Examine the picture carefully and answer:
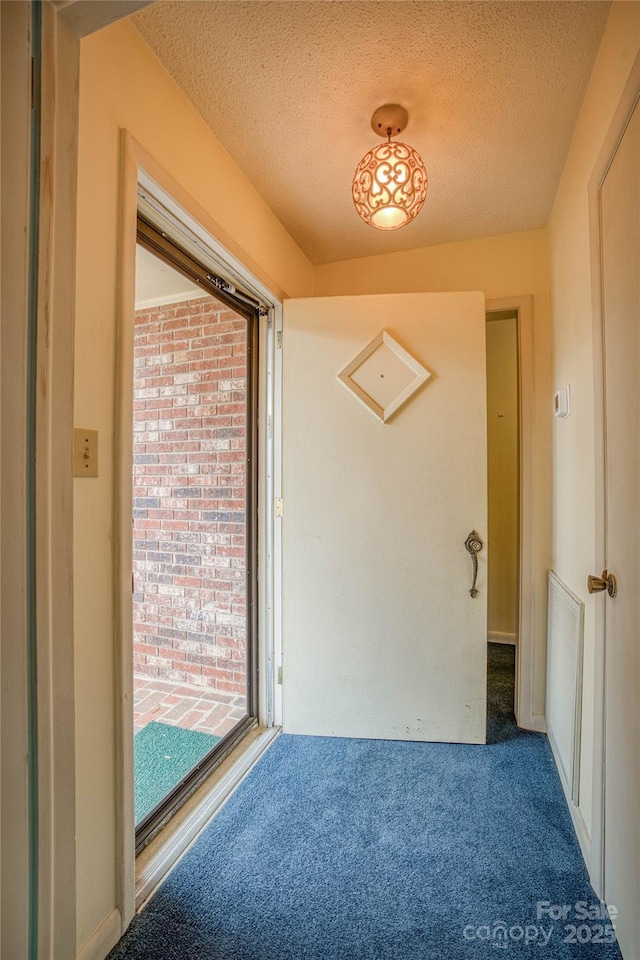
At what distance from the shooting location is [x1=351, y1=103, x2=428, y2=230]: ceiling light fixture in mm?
1437

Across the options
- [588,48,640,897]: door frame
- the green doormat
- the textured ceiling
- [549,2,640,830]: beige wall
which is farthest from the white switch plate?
the green doormat

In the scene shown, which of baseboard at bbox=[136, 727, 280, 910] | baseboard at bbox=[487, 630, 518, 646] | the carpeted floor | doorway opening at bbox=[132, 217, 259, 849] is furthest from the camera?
baseboard at bbox=[487, 630, 518, 646]

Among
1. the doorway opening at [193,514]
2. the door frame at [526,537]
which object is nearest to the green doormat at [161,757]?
the doorway opening at [193,514]

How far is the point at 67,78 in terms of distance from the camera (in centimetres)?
72

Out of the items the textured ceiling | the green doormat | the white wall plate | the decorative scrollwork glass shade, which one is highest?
the textured ceiling

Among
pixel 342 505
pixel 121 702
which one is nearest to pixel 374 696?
pixel 342 505

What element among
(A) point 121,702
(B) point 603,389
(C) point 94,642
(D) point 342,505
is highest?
(B) point 603,389

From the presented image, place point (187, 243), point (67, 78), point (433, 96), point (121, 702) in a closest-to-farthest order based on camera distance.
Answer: point (67, 78)
point (121, 702)
point (433, 96)
point (187, 243)

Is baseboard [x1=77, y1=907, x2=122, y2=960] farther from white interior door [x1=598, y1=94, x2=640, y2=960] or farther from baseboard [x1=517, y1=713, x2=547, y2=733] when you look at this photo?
baseboard [x1=517, y1=713, x2=547, y2=733]

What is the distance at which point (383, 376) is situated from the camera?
6.53 feet

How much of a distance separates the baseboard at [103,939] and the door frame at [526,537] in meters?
1.80

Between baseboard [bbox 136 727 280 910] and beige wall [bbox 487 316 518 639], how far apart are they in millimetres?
2046

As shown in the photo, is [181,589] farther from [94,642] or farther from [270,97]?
[270,97]

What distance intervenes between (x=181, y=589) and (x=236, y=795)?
3.87 feet
